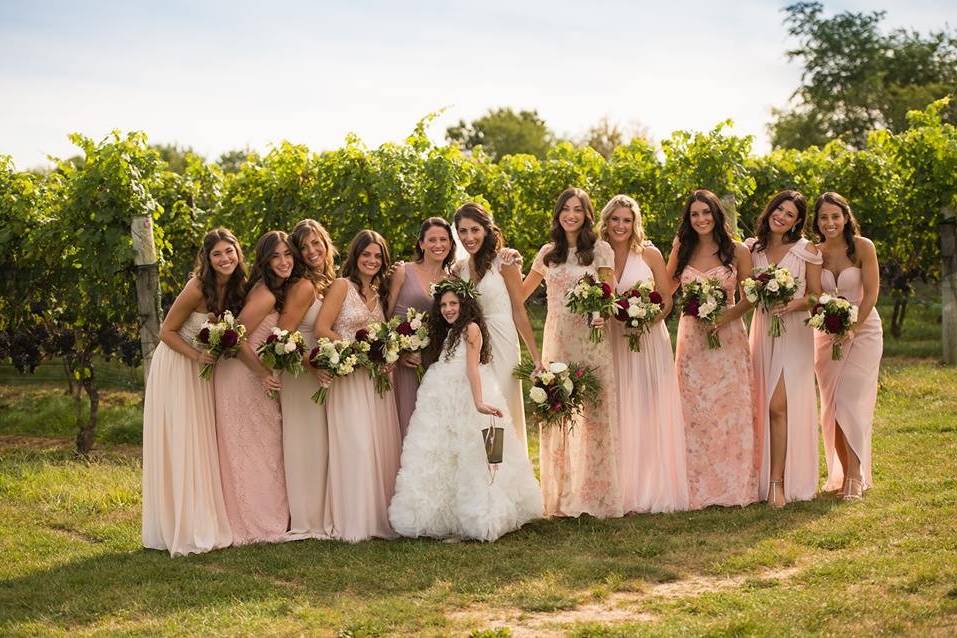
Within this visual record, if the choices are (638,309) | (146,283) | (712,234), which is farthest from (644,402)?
(146,283)

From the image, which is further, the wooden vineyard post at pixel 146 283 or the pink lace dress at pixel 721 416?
the wooden vineyard post at pixel 146 283

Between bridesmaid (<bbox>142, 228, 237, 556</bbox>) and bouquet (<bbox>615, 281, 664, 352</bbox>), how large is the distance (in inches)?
109

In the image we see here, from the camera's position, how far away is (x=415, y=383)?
27.0ft

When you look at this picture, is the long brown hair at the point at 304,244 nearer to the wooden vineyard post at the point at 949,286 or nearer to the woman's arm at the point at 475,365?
the woman's arm at the point at 475,365

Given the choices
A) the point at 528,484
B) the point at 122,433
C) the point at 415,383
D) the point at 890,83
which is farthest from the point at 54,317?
the point at 890,83

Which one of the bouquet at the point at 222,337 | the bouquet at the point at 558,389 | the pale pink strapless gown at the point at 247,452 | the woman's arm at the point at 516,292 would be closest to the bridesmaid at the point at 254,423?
the pale pink strapless gown at the point at 247,452

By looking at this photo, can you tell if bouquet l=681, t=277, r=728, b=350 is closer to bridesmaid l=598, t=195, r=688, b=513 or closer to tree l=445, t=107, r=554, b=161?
bridesmaid l=598, t=195, r=688, b=513

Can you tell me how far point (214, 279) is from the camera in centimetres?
791

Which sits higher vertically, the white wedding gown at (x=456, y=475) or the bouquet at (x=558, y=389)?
the bouquet at (x=558, y=389)

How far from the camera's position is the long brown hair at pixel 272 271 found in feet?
26.0

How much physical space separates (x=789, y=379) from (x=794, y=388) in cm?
8

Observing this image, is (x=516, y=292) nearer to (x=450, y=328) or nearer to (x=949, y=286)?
(x=450, y=328)

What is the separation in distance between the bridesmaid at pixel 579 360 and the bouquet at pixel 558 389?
0.31 meters

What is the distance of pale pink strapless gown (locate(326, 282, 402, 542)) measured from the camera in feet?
25.7
